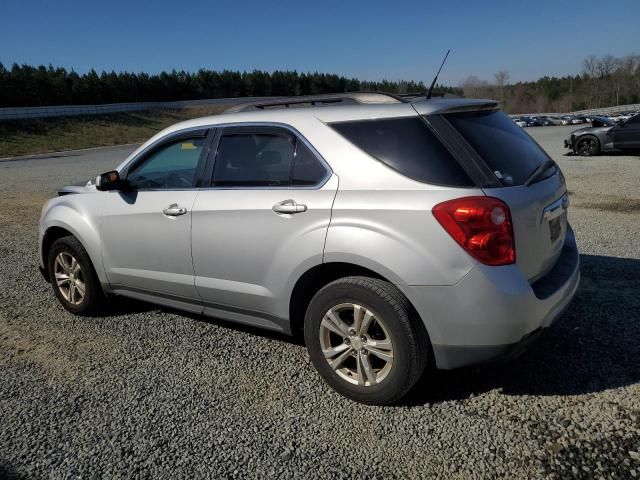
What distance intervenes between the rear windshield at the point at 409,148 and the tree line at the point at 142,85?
130 ft

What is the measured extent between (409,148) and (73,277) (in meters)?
3.26

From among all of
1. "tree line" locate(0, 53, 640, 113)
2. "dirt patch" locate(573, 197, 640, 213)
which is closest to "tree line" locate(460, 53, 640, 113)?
"tree line" locate(0, 53, 640, 113)

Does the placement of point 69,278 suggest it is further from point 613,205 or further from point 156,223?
point 613,205

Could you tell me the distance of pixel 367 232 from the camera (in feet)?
9.71

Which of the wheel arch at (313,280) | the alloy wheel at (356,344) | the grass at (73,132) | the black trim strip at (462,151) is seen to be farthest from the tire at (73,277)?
the grass at (73,132)

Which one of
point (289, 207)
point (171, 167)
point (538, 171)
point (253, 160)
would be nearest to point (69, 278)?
point (171, 167)

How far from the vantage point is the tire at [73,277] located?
4590 mm

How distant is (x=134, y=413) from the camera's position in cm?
318

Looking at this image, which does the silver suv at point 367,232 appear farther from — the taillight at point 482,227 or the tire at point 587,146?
the tire at point 587,146

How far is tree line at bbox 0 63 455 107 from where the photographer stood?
61.2 m

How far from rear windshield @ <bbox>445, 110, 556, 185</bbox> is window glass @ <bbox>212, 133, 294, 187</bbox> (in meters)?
1.06

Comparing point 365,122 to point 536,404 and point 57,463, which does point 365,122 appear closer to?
point 536,404

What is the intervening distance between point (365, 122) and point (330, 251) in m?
0.79

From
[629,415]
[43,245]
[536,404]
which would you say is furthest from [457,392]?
[43,245]
